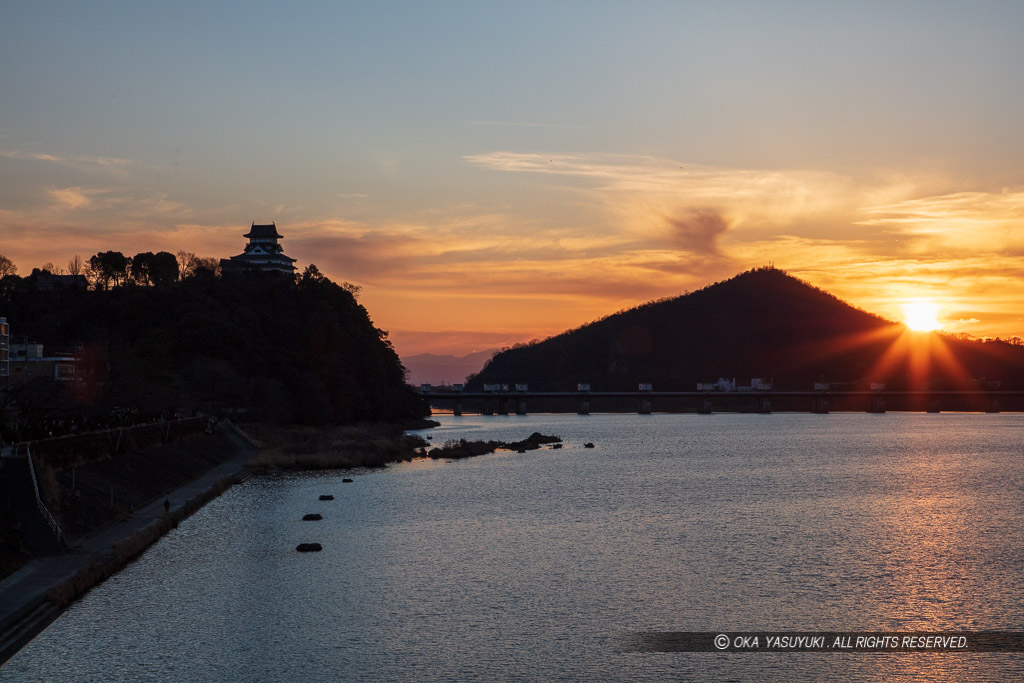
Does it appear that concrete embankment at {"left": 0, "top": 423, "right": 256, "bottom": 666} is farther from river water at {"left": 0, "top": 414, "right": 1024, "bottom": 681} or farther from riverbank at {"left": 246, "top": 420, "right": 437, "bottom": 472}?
riverbank at {"left": 246, "top": 420, "right": 437, "bottom": 472}

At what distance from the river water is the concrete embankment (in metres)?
0.67

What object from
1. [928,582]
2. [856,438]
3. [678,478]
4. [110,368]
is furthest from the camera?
[856,438]

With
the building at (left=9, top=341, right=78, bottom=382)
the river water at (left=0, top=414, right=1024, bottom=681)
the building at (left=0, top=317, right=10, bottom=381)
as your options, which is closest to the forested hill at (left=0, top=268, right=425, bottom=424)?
the building at (left=9, top=341, right=78, bottom=382)

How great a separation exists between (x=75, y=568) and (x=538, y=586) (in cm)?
2095

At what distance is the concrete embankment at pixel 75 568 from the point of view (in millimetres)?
33906

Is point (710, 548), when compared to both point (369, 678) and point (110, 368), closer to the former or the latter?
point (369, 678)

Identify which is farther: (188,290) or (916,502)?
(188,290)

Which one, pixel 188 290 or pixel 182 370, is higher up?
pixel 188 290

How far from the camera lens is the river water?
32656 millimetres

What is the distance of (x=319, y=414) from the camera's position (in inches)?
7116

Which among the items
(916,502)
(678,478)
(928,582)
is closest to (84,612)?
(928,582)

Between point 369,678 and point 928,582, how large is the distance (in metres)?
28.9

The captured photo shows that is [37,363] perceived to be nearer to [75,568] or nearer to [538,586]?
[75,568]

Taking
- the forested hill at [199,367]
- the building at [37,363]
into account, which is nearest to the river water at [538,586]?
the forested hill at [199,367]
